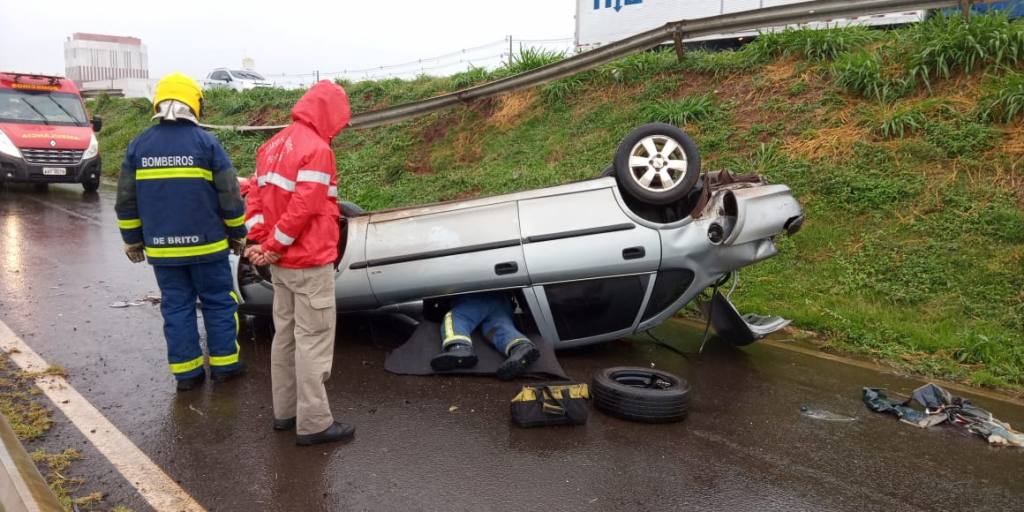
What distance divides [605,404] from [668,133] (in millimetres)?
1863

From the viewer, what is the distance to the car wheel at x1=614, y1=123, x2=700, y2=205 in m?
4.68

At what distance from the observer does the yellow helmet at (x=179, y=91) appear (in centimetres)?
411

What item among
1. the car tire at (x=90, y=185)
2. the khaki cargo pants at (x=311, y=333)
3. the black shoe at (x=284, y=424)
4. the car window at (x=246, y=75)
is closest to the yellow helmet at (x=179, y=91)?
the khaki cargo pants at (x=311, y=333)

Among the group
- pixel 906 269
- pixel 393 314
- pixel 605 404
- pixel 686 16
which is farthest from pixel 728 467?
pixel 686 16

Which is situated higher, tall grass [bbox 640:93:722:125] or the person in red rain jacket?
tall grass [bbox 640:93:722:125]

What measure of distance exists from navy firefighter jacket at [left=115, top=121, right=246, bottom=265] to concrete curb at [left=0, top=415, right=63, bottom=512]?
5.56ft

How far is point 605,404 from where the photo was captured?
13.5 feet

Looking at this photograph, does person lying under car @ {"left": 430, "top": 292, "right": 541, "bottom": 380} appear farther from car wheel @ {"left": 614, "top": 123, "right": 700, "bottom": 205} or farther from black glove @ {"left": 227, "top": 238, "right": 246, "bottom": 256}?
black glove @ {"left": 227, "top": 238, "right": 246, "bottom": 256}

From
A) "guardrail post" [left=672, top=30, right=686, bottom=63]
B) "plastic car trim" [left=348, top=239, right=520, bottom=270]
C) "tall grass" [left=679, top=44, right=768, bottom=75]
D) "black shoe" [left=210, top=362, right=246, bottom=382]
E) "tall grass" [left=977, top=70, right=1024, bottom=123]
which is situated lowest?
"black shoe" [left=210, top=362, right=246, bottom=382]

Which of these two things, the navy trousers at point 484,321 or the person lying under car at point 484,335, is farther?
the navy trousers at point 484,321

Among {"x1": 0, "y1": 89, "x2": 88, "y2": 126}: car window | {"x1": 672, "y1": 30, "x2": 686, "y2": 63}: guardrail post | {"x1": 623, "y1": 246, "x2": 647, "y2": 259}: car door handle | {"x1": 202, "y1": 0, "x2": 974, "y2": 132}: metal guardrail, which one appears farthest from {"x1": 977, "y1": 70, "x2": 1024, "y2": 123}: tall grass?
{"x1": 0, "y1": 89, "x2": 88, "y2": 126}: car window

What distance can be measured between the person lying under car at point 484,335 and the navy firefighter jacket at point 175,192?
5.04 ft

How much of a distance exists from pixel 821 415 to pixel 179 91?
4235 millimetres

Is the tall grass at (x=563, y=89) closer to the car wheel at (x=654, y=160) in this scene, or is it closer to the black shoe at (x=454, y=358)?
the car wheel at (x=654, y=160)
